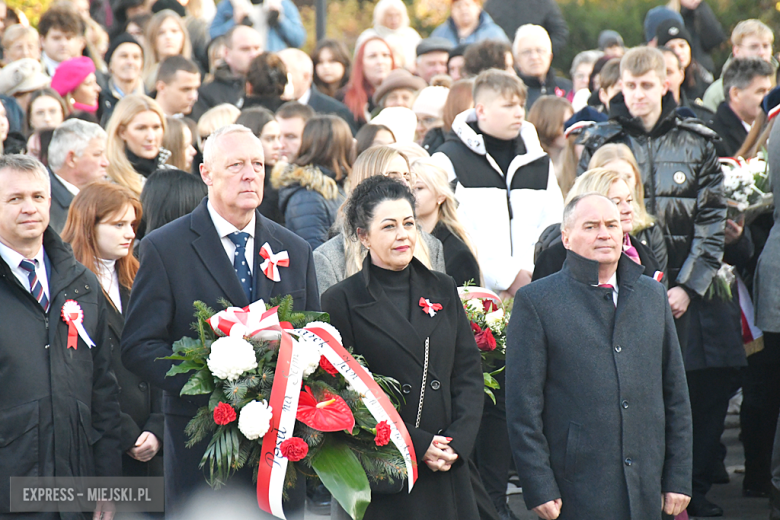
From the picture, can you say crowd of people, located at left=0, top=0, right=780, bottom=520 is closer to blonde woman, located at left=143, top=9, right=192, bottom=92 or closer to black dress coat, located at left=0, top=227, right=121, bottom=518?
black dress coat, located at left=0, top=227, right=121, bottom=518

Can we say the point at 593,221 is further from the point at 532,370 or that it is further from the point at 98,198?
the point at 98,198

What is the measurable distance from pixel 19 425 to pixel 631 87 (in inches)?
185

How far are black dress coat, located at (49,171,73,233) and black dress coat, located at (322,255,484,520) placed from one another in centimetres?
249

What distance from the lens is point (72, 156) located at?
21.3 ft

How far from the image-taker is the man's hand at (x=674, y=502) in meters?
4.51

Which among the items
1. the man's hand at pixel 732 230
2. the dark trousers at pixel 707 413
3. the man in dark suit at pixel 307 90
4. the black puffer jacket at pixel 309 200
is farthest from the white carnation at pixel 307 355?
the man in dark suit at pixel 307 90

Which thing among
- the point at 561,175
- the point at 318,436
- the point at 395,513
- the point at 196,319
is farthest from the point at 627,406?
the point at 561,175

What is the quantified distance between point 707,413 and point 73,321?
14.7ft

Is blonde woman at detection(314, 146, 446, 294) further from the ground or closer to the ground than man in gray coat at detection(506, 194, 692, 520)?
further from the ground

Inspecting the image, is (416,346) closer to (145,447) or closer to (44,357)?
(145,447)

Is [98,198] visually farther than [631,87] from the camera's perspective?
No

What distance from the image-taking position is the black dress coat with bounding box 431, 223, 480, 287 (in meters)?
5.73

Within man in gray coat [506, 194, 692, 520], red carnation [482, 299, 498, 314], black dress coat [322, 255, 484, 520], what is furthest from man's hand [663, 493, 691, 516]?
red carnation [482, 299, 498, 314]

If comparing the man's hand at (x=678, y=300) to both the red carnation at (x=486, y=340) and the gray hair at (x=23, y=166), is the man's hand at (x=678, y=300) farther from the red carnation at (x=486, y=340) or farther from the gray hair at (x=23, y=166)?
the gray hair at (x=23, y=166)
